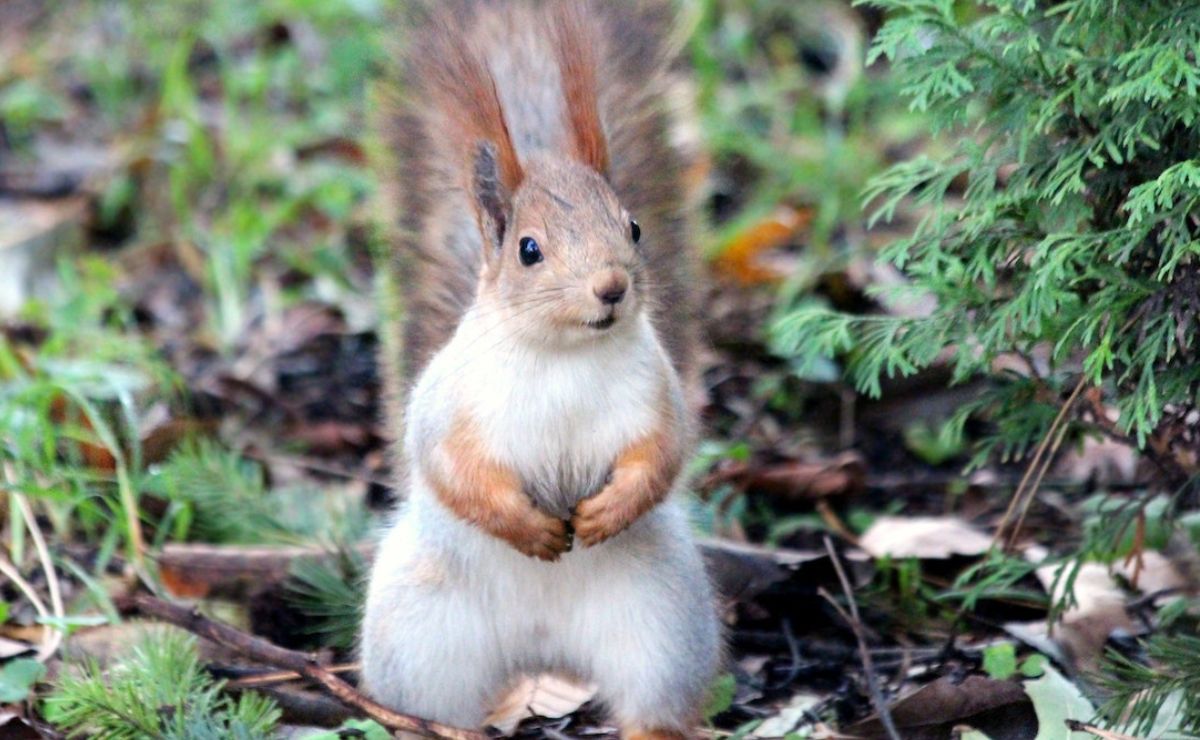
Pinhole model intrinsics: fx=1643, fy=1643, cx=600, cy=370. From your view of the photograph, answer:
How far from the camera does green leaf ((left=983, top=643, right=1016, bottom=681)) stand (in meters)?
2.44

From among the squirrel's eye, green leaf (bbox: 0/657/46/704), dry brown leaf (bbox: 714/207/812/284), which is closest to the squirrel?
the squirrel's eye

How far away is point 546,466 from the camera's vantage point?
7.28 feet

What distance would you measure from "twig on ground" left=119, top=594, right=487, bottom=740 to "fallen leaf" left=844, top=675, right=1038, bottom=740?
0.61 m

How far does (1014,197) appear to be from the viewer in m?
2.23

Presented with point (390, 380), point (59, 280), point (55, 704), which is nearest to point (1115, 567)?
point (390, 380)

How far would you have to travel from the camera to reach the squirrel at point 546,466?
7.07ft

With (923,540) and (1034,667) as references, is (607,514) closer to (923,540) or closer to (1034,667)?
(1034,667)

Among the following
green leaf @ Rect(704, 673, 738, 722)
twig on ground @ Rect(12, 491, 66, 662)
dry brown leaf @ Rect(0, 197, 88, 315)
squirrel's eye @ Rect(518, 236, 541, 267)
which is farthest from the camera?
dry brown leaf @ Rect(0, 197, 88, 315)

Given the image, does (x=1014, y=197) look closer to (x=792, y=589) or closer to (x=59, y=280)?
(x=792, y=589)

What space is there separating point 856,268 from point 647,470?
6.07 feet

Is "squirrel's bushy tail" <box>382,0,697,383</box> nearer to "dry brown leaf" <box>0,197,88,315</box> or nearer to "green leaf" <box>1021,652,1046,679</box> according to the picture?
"green leaf" <box>1021,652,1046,679</box>

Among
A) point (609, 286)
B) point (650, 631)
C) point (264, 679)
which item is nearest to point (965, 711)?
point (650, 631)

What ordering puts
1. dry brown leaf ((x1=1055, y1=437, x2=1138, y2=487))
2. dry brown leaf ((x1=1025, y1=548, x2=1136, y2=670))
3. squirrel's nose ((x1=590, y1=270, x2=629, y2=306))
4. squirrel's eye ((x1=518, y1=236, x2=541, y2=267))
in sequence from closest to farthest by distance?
squirrel's nose ((x1=590, y1=270, x2=629, y2=306)), squirrel's eye ((x1=518, y1=236, x2=541, y2=267)), dry brown leaf ((x1=1025, y1=548, x2=1136, y2=670)), dry brown leaf ((x1=1055, y1=437, x2=1138, y2=487))

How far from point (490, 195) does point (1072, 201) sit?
0.78 meters
